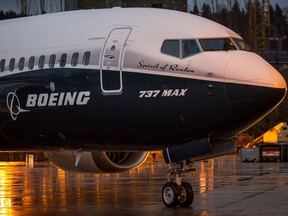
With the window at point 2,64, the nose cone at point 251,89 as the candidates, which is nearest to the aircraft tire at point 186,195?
the nose cone at point 251,89

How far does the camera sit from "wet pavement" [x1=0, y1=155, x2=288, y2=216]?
2003cm

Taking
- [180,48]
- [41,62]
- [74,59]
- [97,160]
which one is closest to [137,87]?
[180,48]

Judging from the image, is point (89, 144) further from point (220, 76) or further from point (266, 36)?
point (266, 36)

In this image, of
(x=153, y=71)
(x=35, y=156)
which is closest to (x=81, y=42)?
(x=153, y=71)

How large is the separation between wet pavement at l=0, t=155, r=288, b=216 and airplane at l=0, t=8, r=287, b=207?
1174 millimetres

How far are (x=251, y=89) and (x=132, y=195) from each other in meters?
7.38

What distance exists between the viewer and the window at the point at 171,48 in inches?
761

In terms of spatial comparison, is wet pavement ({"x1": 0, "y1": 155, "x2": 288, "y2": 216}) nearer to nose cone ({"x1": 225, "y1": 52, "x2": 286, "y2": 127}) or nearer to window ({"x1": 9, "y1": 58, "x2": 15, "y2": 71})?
nose cone ({"x1": 225, "y1": 52, "x2": 286, "y2": 127})

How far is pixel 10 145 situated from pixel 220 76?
20.0 feet

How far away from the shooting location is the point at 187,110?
18.9 meters

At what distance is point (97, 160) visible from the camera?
23.0 metres

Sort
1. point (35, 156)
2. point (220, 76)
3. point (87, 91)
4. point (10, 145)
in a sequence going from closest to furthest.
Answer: point (220, 76)
point (87, 91)
point (10, 145)
point (35, 156)

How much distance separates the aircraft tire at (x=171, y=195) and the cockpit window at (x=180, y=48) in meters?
2.76

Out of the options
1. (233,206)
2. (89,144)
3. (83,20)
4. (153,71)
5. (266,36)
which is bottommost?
(233,206)
